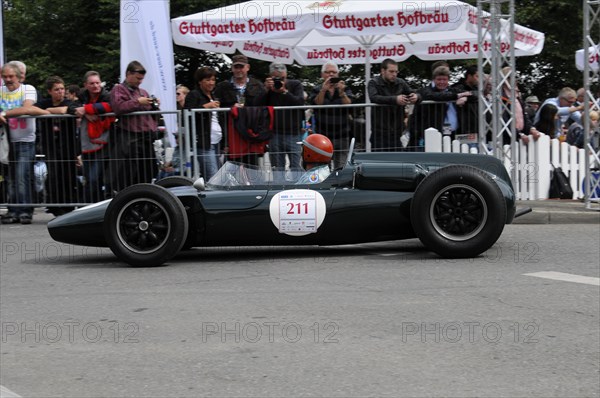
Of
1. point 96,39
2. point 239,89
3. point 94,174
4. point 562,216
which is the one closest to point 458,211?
point 562,216

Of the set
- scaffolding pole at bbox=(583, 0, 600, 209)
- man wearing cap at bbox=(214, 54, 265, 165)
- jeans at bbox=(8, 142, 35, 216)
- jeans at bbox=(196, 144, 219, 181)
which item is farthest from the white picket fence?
jeans at bbox=(8, 142, 35, 216)

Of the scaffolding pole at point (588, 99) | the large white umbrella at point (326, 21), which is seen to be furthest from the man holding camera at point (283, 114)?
the scaffolding pole at point (588, 99)

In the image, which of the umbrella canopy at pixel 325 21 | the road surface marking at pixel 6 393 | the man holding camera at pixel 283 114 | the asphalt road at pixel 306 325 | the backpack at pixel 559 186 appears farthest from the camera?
the backpack at pixel 559 186

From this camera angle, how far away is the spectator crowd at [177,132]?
38.7ft

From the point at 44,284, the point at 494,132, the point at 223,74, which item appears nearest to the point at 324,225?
the point at 44,284

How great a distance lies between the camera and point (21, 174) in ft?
39.0

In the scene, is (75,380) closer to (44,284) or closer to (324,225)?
(44,284)

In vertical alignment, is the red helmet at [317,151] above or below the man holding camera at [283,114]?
below

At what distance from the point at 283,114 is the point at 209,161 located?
1101 millimetres

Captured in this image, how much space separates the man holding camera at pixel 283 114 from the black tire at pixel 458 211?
3981mm

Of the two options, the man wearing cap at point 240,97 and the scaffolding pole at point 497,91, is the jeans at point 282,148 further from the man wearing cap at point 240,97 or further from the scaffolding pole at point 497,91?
the scaffolding pole at point 497,91

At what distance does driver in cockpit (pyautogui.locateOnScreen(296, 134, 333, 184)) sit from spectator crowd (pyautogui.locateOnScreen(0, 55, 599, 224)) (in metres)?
3.21

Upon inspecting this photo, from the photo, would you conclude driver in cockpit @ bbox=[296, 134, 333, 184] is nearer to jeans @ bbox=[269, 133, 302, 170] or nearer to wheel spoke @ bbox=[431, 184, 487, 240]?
wheel spoke @ bbox=[431, 184, 487, 240]

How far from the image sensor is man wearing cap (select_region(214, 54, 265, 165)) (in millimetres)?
11742
